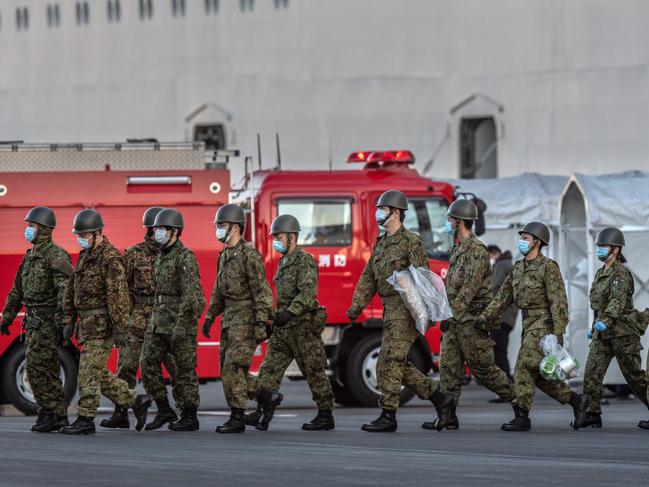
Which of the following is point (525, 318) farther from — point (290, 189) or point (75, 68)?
point (75, 68)

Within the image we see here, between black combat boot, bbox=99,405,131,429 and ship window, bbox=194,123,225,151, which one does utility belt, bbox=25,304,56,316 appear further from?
ship window, bbox=194,123,225,151

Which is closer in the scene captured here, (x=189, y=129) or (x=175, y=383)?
(x=175, y=383)

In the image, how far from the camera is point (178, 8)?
40.0 metres

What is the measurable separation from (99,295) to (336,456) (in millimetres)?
2815

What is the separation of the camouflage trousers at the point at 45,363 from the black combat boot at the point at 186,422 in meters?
0.91

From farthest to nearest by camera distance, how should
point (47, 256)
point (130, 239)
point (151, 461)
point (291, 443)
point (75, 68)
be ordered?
point (75, 68), point (130, 239), point (47, 256), point (291, 443), point (151, 461)

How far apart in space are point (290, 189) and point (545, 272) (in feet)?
14.4

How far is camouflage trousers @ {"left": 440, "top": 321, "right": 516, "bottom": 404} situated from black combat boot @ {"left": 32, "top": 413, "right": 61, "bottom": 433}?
3.12m

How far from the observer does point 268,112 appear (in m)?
38.4

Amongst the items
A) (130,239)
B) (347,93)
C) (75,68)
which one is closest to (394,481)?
(130,239)

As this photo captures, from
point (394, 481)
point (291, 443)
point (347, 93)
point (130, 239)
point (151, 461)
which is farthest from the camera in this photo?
point (347, 93)

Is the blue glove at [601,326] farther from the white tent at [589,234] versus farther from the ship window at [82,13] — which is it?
the ship window at [82,13]

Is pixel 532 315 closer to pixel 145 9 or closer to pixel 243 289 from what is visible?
pixel 243 289

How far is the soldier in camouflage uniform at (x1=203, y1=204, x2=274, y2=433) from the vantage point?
14133 millimetres
